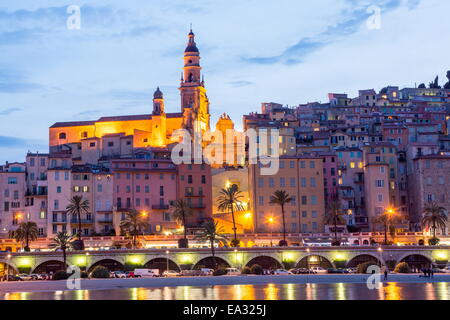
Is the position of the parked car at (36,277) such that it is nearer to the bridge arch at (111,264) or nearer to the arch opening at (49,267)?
the arch opening at (49,267)

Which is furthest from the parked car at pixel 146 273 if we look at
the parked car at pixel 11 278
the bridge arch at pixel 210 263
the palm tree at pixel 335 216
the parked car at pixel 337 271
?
the palm tree at pixel 335 216

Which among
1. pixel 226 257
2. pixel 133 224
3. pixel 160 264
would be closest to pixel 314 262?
pixel 226 257

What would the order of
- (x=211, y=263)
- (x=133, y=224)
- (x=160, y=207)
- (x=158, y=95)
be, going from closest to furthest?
(x=211, y=263)
(x=133, y=224)
(x=160, y=207)
(x=158, y=95)

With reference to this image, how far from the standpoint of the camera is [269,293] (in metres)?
65.6

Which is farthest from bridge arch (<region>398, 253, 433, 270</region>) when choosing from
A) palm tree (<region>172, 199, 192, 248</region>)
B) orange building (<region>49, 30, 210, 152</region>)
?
orange building (<region>49, 30, 210, 152</region>)

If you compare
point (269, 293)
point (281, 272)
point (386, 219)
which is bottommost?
point (269, 293)

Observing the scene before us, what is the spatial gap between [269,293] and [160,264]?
34579 mm

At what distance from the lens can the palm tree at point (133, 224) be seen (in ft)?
355

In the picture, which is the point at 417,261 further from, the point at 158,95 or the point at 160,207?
the point at 158,95

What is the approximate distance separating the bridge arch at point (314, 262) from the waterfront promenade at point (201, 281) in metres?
12.8

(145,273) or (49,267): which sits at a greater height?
(49,267)

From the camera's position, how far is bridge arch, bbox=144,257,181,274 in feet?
319
